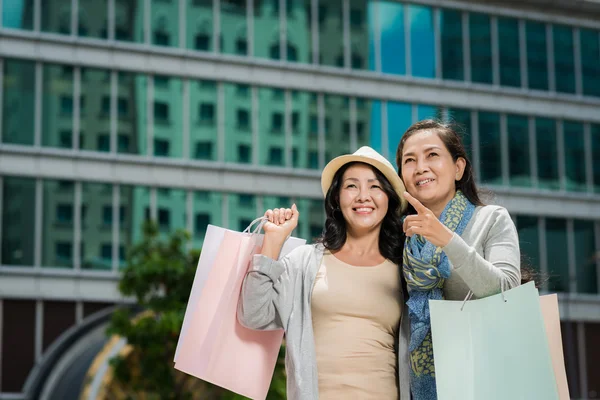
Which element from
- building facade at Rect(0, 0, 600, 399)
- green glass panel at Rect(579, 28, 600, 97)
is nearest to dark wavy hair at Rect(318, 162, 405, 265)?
building facade at Rect(0, 0, 600, 399)

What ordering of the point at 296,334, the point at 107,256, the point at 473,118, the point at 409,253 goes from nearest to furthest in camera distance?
the point at 409,253 → the point at 296,334 → the point at 107,256 → the point at 473,118

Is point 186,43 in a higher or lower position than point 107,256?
higher

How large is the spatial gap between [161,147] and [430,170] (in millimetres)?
26480

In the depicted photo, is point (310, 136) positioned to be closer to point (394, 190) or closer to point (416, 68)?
point (416, 68)

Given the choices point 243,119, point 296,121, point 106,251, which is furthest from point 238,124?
point 106,251

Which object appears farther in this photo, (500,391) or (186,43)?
(186,43)

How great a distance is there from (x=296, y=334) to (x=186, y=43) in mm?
27348

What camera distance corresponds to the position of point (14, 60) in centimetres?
2953

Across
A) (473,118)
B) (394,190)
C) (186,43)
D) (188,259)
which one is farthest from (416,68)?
(394,190)

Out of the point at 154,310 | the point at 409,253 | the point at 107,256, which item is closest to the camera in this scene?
the point at 409,253

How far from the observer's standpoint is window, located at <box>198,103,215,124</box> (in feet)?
102

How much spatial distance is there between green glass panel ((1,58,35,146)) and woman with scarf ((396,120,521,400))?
26035 mm

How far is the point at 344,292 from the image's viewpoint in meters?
4.58

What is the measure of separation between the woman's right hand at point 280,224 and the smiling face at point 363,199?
9.4 inches
